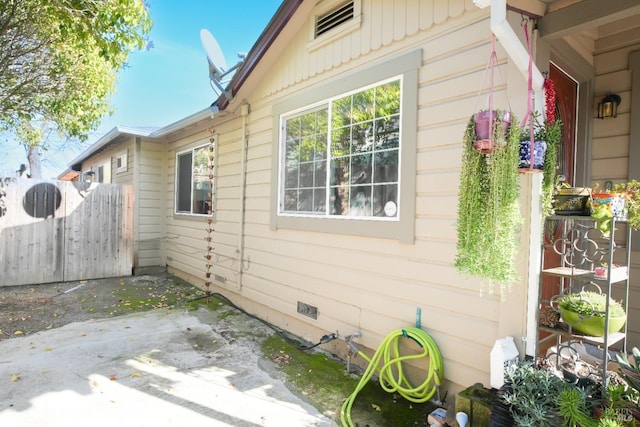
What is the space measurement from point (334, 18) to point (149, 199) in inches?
242

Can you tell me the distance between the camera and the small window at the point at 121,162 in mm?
8965

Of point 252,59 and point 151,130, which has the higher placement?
point 252,59

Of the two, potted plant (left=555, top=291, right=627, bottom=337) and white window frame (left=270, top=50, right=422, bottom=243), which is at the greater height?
white window frame (left=270, top=50, right=422, bottom=243)

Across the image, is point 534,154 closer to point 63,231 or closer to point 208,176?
point 208,176

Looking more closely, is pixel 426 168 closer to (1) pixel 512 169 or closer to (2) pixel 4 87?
(1) pixel 512 169

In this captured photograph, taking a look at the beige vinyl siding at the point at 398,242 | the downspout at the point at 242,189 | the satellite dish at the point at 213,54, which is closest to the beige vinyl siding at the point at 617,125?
the beige vinyl siding at the point at 398,242

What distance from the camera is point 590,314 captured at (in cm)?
213

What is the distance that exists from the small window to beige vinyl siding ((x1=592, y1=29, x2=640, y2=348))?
922 centimetres

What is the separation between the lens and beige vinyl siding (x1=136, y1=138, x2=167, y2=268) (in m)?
8.23

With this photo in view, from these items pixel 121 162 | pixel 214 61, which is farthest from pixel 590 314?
pixel 121 162

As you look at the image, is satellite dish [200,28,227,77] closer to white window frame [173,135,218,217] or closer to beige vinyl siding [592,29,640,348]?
white window frame [173,135,218,217]

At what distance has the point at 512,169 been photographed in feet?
6.72

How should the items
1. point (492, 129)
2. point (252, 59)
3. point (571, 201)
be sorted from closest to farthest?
point (492, 129)
point (571, 201)
point (252, 59)

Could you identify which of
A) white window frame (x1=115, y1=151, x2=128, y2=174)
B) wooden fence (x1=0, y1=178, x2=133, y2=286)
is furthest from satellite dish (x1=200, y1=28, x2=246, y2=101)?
white window frame (x1=115, y1=151, x2=128, y2=174)
